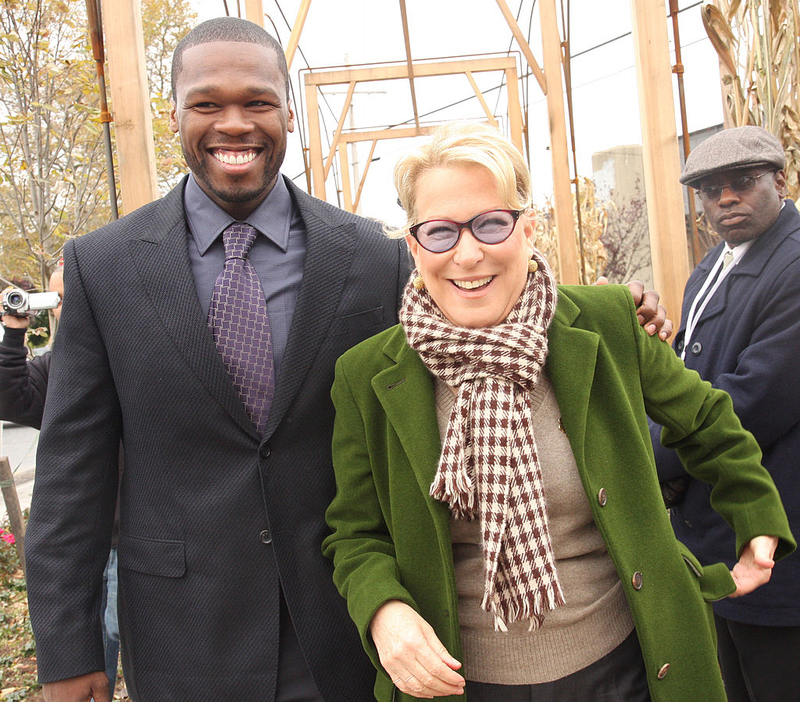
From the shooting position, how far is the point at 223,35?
1938 mm

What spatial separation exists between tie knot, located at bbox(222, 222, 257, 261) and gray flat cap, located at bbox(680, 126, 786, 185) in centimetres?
148

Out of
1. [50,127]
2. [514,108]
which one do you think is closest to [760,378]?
[50,127]

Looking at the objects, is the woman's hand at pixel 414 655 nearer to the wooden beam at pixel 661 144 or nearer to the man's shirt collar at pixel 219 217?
the man's shirt collar at pixel 219 217

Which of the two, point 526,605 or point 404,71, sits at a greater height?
point 404,71

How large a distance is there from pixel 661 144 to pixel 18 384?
8.60 ft

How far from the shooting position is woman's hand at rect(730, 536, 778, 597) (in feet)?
5.68

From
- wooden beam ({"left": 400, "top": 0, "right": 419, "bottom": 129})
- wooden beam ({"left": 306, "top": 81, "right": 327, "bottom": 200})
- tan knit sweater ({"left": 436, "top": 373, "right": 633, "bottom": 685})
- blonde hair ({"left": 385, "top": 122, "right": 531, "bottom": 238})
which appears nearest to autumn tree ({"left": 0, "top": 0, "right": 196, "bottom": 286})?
wooden beam ({"left": 306, "top": 81, "right": 327, "bottom": 200})

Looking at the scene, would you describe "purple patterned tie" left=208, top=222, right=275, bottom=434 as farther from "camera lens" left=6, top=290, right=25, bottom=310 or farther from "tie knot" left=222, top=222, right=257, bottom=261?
"camera lens" left=6, top=290, right=25, bottom=310

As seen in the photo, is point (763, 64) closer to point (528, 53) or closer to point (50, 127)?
point (528, 53)

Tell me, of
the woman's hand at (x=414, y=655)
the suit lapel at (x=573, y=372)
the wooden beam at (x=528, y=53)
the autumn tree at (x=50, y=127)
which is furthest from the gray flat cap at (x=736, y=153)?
the autumn tree at (x=50, y=127)

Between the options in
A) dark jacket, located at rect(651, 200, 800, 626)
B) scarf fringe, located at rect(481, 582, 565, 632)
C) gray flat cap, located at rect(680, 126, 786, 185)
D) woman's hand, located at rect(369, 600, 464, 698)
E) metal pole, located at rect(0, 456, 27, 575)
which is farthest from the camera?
metal pole, located at rect(0, 456, 27, 575)

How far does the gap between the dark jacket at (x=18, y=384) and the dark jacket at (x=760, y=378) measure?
2.38 meters

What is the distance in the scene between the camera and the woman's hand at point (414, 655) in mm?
1478

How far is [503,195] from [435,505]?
0.66 meters
